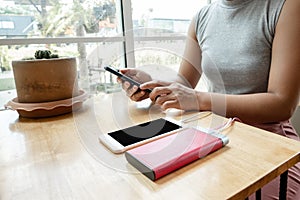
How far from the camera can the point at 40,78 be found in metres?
0.58

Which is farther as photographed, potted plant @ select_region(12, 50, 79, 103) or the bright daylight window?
the bright daylight window

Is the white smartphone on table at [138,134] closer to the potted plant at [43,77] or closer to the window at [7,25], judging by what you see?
the potted plant at [43,77]

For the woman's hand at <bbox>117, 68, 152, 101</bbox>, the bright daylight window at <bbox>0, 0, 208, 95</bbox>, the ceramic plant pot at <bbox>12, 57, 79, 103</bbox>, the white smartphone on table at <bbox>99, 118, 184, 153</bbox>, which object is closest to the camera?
the white smartphone on table at <bbox>99, 118, 184, 153</bbox>

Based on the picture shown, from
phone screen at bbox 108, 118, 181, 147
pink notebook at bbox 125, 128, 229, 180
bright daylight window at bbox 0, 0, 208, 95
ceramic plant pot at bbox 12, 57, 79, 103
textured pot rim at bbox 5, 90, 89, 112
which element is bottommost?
phone screen at bbox 108, 118, 181, 147

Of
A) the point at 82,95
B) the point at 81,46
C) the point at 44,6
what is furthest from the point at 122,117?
the point at 44,6

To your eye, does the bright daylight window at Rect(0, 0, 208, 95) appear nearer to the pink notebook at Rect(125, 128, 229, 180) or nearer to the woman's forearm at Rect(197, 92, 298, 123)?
the woman's forearm at Rect(197, 92, 298, 123)

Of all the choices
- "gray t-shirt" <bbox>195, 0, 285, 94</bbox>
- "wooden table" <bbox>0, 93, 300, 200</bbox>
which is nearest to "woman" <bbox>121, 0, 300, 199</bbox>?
"gray t-shirt" <bbox>195, 0, 285, 94</bbox>

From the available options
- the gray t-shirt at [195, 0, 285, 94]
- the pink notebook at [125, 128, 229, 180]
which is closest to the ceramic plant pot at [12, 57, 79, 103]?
the pink notebook at [125, 128, 229, 180]

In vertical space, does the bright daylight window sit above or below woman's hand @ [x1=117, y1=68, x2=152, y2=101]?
above

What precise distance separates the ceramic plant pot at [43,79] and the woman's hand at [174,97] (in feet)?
0.69

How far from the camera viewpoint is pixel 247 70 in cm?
75

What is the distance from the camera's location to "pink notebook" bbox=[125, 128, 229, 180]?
1.06 feet

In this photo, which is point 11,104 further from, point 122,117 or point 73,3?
point 73,3

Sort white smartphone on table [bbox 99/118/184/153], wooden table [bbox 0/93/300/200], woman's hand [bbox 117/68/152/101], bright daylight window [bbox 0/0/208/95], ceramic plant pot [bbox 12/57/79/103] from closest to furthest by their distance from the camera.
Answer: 1. wooden table [bbox 0/93/300/200]
2. white smartphone on table [bbox 99/118/184/153]
3. ceramic plant pot [bbox 12/57/79/103]
4. woman's hand [bbox 117/68/152/101]
5. bright daylight window [bbox 0/0/208/95]
